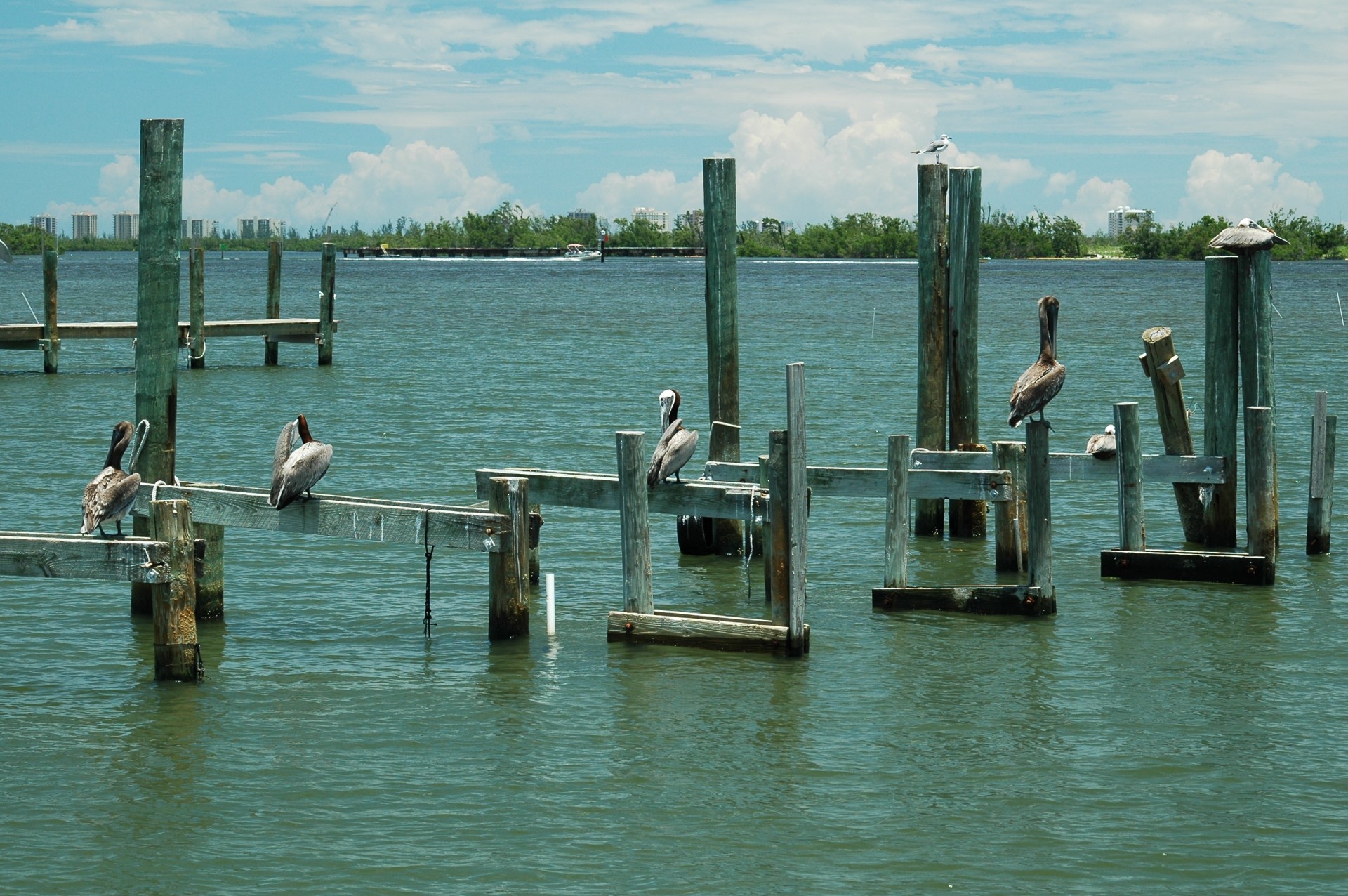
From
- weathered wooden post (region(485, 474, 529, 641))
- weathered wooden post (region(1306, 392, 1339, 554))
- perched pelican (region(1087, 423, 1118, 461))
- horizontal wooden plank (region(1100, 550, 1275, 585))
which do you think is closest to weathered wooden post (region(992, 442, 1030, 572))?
horizontal wooden plank (region(1100, 550, 1275, 585))

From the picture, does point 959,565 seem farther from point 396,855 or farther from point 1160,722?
point 396,855

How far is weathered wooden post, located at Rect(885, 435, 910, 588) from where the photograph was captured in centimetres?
1110

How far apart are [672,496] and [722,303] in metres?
2.75

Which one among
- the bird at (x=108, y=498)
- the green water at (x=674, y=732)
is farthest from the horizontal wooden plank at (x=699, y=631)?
the bird at (x=108, y=498)

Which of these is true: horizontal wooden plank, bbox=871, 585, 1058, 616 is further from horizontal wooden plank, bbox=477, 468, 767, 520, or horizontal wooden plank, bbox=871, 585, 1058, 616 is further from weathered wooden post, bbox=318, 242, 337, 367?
weathered wooden post, bbox=318, 242, 337, 367

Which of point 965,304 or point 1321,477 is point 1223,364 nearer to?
point 1321,477

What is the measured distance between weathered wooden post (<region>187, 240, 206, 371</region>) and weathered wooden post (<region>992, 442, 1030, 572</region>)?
71.5 feet

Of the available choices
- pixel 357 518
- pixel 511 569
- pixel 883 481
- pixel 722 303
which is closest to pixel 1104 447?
pixel 883 481

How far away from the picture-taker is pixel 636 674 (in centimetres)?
1009

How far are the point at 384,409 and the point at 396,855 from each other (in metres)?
20.6

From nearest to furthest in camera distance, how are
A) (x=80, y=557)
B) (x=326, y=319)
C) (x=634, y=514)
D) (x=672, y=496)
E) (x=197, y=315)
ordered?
1. (x=80, y=557)
2. (x=634, y=514)
3. (x=672, y=496)
4. (x=197, y=315)
5. (x=326, y=319)

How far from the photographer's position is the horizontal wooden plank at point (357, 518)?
392 inches

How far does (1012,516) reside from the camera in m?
12.6

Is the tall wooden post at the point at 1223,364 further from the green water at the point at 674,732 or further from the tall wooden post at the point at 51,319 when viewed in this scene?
the tall wooden post at the point at 51,319
